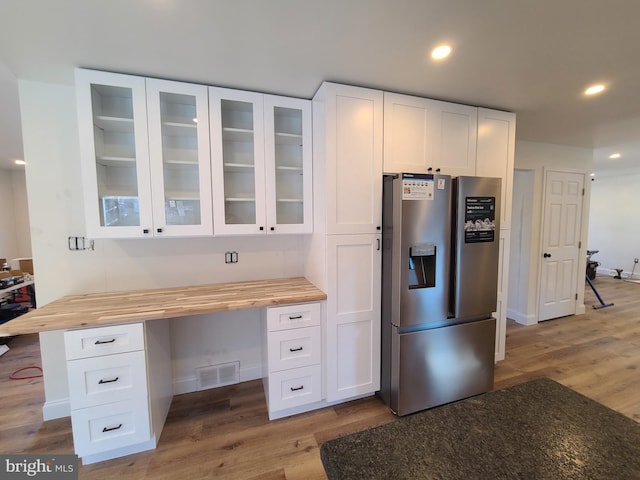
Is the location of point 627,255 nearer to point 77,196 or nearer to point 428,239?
point 428,239

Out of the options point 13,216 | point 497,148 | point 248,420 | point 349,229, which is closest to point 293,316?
point 349,229

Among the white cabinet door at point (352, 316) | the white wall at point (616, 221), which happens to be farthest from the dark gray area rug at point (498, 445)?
the white wall at point (616, 221)

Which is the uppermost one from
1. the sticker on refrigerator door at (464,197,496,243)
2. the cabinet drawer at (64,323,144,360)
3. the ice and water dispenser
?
the sticker on refrigerator door at (464,197,496,243)

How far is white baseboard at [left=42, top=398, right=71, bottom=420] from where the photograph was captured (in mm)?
1953

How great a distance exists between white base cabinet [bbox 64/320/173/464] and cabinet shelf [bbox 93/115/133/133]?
1365 mm

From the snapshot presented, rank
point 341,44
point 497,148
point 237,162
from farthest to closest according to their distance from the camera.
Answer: point 497,148 → point 237,162 → point 341,44

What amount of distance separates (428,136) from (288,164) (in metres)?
1.18

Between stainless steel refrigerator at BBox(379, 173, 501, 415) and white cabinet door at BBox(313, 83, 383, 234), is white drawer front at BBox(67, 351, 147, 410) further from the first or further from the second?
stainless steel refrigerator at BBox(379, 173, 501, 415)

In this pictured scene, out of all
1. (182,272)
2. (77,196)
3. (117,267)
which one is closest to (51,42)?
(77,196)

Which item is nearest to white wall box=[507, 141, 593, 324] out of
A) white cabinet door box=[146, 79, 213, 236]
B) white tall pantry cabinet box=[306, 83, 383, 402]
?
white tall pantry cabinet box=[306, 83, 383, 402]

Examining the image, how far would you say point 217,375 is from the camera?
234 cm

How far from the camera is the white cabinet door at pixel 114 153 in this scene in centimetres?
172

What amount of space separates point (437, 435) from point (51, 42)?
2549 millimetres

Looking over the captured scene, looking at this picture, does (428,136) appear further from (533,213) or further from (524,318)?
(524,318)
